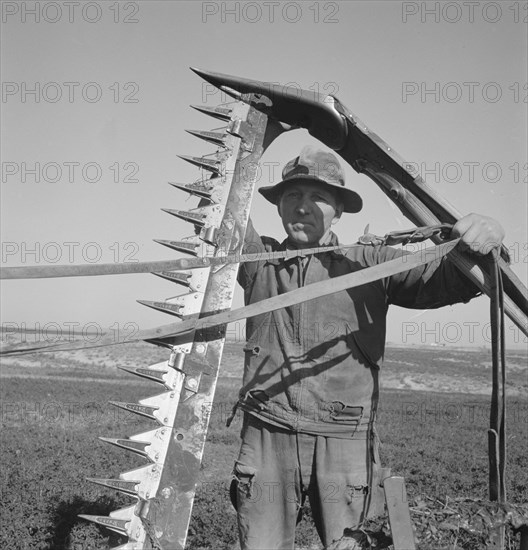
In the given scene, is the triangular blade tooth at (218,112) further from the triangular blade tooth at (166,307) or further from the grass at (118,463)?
the grass at (118,463)

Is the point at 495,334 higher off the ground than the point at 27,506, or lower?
higher

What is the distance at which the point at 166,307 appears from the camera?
9.59ft

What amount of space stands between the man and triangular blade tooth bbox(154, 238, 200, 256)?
2.34ft

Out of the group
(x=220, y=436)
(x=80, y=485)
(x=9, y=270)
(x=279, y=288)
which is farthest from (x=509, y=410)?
(x=9, y=270)

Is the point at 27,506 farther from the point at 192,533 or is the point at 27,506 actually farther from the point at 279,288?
the point at 279,288

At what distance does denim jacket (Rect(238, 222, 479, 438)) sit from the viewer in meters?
3.35

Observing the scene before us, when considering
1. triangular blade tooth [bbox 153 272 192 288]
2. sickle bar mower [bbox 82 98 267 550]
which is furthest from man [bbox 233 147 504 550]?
triangular blade tooth [bbox 153 272 192 288]

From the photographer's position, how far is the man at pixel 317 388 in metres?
3.31

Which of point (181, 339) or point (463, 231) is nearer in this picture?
point (181, 339)

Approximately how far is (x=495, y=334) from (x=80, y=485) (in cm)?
566

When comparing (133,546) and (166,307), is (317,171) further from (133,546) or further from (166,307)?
(133,546)

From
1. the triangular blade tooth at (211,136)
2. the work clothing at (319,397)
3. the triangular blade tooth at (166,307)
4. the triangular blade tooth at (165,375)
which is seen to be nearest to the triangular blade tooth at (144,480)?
the triangular blade tooth at (165,375)

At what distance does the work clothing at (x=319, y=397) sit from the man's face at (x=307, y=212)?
20 cm

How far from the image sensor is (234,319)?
2.74 m
